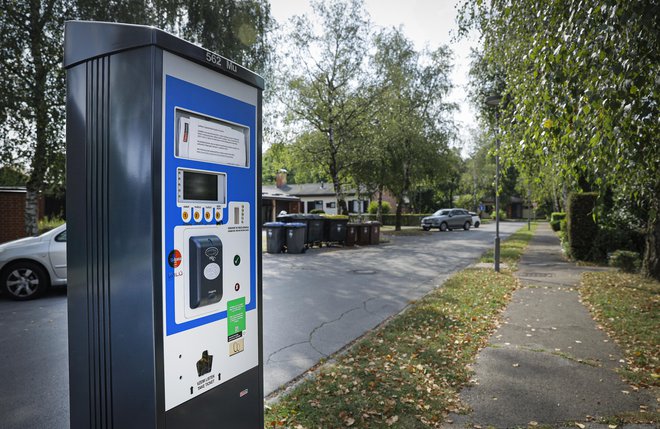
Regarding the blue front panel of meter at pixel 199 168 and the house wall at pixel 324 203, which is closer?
the blue front panel of meter at pixel 199 168

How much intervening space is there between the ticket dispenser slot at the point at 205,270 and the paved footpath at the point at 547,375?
2.26 m

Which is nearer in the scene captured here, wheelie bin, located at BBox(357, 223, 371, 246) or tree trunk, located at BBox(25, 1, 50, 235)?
tree trunk, located at BBox(25, 1, 50, 235)

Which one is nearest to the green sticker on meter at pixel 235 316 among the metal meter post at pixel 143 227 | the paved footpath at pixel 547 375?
the metal meter post at pixel 143 227

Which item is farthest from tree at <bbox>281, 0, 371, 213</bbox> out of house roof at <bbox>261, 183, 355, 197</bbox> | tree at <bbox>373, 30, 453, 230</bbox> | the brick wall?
house roof at <bbox>261, 183, 355, 197</bbox>

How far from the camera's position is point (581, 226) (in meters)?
14.2

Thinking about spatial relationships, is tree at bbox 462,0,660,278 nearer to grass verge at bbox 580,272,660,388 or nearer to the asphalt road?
grass verge at bbox 580,272,660,388

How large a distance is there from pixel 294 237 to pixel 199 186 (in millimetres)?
14352

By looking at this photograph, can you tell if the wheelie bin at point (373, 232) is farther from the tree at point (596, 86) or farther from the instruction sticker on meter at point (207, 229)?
the instruction sticker on meter at point (207, 229)

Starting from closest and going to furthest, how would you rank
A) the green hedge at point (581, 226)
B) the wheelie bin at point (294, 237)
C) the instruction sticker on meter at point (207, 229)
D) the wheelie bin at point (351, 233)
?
the instruction sticker on meter at point (207, 229)
the green hedge at point (581, 226)
the wheelie bin at point (294, 237)
the wheelie bin at point (351, 233)

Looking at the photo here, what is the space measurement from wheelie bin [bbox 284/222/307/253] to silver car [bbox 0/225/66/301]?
8.97 metres

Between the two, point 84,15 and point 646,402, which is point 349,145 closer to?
point 84,15

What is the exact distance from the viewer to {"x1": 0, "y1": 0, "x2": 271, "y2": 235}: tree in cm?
1190

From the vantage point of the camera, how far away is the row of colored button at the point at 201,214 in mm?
2371

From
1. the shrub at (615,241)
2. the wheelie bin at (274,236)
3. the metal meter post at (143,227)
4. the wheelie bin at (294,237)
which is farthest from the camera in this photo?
the wheelie bin at (294,237)
